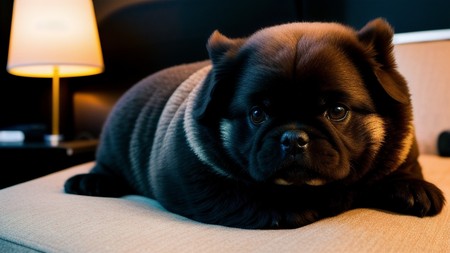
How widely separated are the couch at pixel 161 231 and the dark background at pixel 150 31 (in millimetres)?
1667

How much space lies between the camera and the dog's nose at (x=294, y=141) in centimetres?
116

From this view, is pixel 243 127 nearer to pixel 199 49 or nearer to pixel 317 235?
pixel 317 235

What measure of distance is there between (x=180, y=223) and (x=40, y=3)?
1.99 meters

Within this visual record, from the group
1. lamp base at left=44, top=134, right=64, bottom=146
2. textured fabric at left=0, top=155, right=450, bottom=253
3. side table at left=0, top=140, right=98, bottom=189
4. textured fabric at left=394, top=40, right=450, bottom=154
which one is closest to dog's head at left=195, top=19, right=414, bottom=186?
textured fabric at left=0, top=155, right=450, bottom=253

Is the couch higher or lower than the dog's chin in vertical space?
lower

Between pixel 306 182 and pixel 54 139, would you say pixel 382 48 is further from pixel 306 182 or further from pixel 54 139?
pixel 54 139

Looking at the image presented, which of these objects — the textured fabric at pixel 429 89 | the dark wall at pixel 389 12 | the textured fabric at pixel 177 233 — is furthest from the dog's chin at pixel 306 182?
the dark wall at pixel 389 12

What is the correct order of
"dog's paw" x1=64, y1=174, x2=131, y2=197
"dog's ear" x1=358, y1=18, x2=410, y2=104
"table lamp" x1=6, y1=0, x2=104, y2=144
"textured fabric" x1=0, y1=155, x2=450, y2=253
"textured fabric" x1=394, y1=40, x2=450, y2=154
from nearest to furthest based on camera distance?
"textured fabric" x1=0, y1=155, x2=450, y2=253 → "dog's ear" x1=358, y1=18, x2=410, y2=104 → "dog's paw" x1=64, y1=174, x2=131, y2=197 → "textured fabric" x1=394, y1=40, x2=450, y2=154 → "table lamp" x1=6, y1=0, x2=104, y2=144

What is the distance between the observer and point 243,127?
137 cm

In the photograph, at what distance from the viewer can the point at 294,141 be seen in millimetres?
1153

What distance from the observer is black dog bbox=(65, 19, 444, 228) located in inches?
47.9

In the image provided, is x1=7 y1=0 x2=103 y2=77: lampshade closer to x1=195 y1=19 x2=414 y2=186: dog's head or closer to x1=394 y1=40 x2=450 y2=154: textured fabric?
x1=195 y1=19 x2=414 y2=186: dog's head

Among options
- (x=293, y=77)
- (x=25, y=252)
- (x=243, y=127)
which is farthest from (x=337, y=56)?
(x=25, y=252)

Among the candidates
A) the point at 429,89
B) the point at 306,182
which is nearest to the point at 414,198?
the point at 306,182
